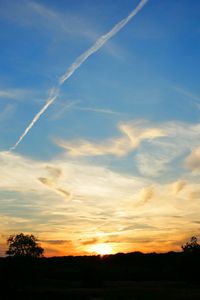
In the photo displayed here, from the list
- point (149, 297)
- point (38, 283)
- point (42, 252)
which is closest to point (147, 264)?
point (42, 252)

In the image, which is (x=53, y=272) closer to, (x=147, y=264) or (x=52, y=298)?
(x=147, y=264)

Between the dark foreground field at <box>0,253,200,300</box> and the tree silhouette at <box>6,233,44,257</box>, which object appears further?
the tree silhouette at <box>6,233,44,257</box>

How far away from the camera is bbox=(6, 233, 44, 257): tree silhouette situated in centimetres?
11375

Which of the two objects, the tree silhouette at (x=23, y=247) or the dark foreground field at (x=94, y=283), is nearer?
the dark foreground field at (x=94, y=283)

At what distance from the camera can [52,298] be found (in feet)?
197

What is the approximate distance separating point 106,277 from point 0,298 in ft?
279

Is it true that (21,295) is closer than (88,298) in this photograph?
Yes

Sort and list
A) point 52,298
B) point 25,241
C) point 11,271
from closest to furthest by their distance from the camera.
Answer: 1. point 52,298
2. point 11,271
3. point 25,241

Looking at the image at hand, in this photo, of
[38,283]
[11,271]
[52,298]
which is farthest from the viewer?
[38,283]

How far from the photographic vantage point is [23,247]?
376 feet

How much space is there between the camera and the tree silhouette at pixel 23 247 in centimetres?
11375

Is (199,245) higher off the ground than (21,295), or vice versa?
(199,245)

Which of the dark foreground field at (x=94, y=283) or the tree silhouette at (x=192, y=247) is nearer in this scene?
the dark foreground field at (x=94, y=283)

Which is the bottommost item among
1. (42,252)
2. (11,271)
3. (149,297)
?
(149,297)
